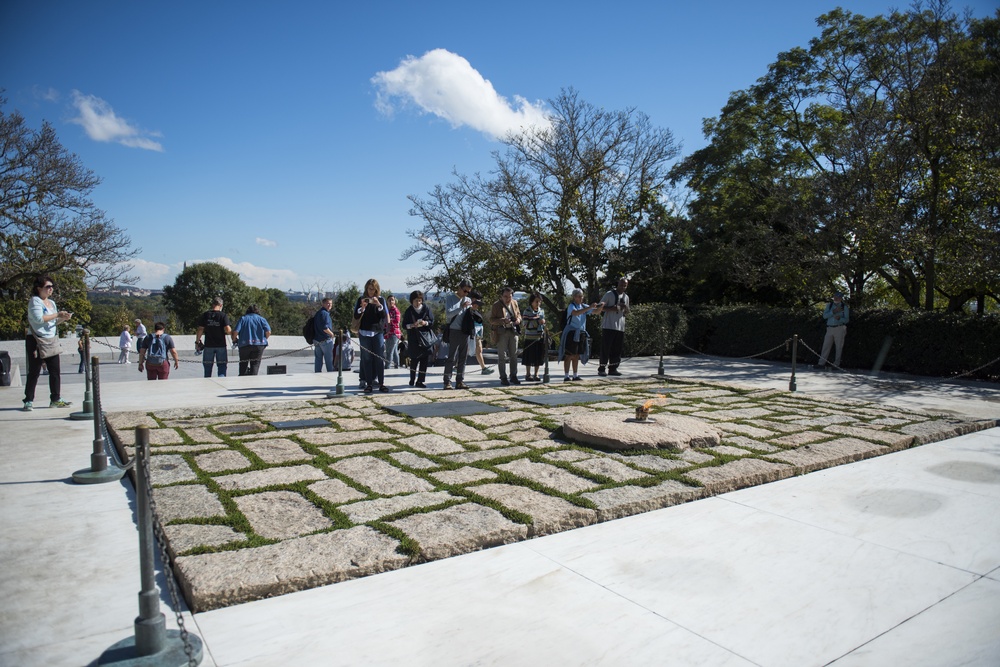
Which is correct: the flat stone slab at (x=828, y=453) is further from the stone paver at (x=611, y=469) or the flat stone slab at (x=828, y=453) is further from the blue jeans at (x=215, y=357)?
the blue jeans at (x=215, y=357)

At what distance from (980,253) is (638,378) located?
23.1ft

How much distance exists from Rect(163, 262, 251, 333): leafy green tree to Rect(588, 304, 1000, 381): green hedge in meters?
42.9

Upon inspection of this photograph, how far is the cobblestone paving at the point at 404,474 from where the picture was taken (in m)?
3.24

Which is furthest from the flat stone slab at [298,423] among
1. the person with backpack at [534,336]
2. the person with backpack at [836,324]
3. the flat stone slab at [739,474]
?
the person with backpack at [836,324]

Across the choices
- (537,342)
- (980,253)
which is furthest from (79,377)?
(980,253)

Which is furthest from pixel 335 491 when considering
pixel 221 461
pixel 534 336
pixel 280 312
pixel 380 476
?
pixel 280 312

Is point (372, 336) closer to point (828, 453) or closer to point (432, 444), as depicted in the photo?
point (432, 444)

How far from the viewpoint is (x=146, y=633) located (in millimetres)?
2365

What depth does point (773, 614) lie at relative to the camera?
9.20 feet

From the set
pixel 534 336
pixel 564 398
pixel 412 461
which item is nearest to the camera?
pixel 412 461

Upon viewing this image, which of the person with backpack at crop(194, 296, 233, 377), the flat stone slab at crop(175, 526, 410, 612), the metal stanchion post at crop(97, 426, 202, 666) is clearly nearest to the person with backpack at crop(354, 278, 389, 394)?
the person with backpack at crop(194, 296, 233, 377)

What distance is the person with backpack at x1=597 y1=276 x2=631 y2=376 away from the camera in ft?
35.4

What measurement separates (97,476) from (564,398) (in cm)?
541

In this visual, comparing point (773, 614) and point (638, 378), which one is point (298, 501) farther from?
point (638, 378)
